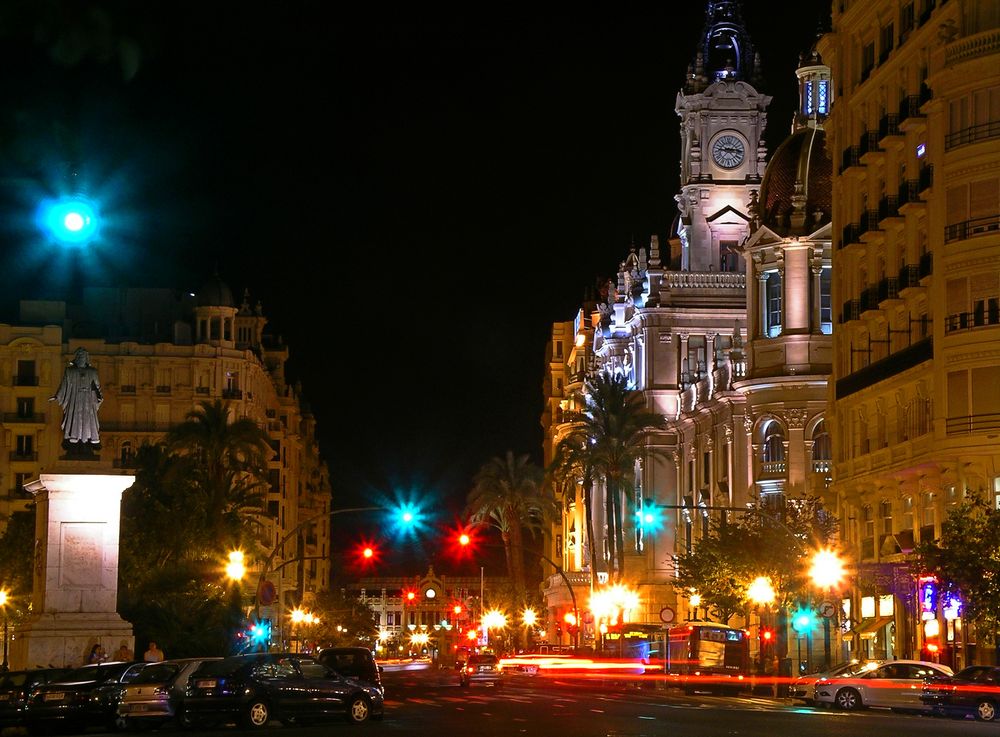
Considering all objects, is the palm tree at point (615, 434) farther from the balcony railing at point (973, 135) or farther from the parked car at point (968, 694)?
the parked car at point (968, 694)

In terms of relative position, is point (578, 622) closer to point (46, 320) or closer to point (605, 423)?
point (605, 423)

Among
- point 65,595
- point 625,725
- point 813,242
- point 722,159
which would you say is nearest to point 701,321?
point 722,159

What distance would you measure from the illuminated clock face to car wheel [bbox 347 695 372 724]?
77156 mm

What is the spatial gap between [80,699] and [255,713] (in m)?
3.54

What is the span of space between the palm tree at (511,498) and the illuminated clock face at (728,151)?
24.3m

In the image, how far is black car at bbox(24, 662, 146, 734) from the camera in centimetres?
3803

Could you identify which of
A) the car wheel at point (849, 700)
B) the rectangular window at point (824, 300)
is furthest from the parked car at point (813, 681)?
the rectangular window at point (824, 300)

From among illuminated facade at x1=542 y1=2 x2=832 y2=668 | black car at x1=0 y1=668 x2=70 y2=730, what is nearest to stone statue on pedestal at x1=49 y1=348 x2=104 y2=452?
black car at x1=0 y1=668 x2=70 y2=730

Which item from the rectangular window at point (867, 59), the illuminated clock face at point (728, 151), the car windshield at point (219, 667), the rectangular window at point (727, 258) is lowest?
the car windshield at point (219, 667)

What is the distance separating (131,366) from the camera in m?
122

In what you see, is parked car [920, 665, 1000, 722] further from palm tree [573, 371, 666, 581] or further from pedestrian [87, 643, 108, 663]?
palm tree [573, 371, 666, 581]

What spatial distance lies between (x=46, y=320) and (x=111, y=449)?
10.7 metres

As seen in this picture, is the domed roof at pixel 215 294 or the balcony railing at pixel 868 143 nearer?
the balcony railing at pixel 868 143

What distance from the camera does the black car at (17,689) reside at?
37750 millimetres
